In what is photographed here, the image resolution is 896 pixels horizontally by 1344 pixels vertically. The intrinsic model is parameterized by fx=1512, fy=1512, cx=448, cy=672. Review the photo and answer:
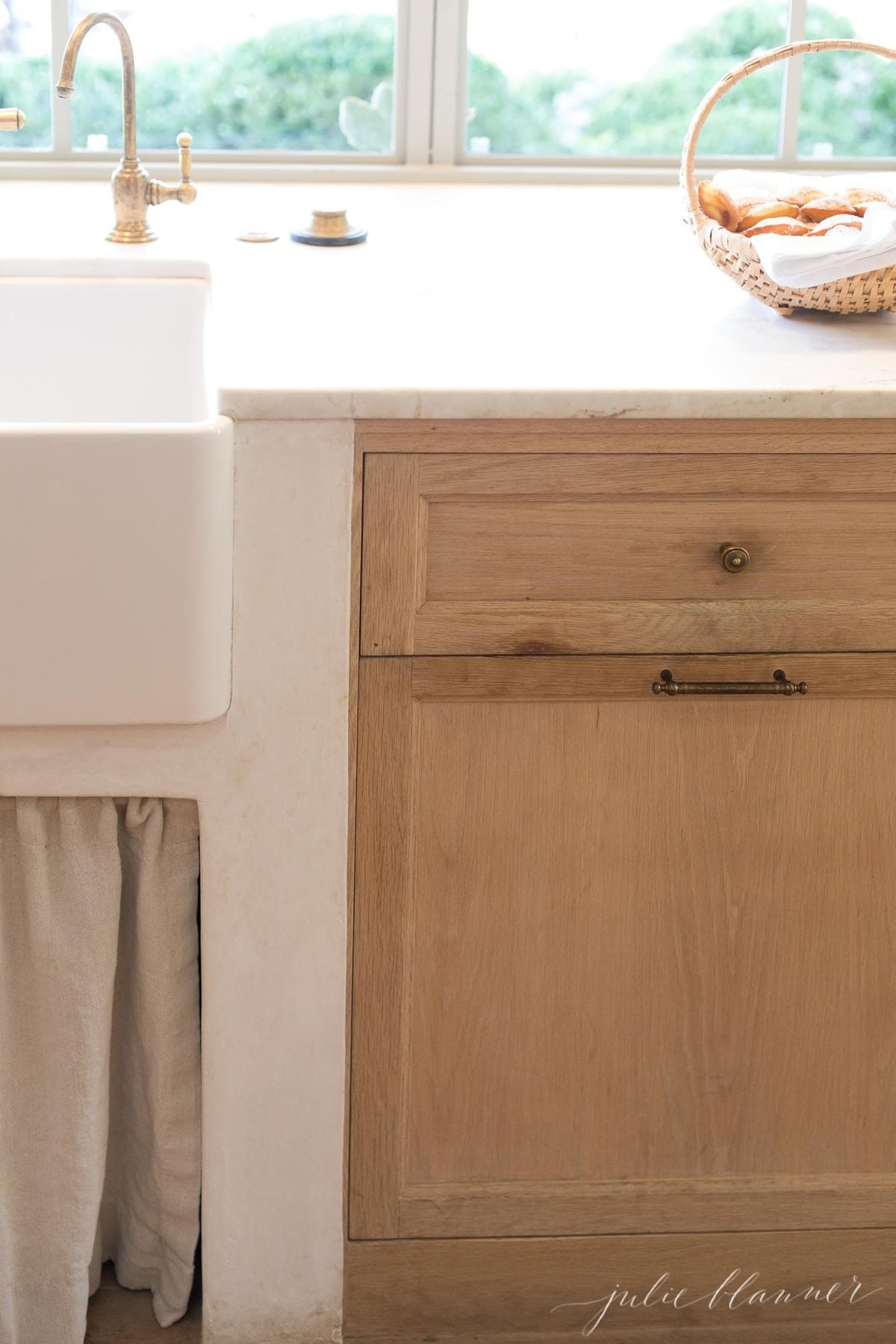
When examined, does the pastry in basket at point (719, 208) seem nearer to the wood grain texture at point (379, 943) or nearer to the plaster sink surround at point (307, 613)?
the plaster sink surround at point (307, 613)

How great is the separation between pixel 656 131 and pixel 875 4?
0.31m

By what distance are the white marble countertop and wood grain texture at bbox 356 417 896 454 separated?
0.06 ft

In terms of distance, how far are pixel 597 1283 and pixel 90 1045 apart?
0.51 m

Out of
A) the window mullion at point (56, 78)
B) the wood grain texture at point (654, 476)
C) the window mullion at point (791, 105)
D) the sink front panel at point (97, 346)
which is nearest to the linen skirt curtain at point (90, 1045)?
the wood grain texture at point (654, 476)

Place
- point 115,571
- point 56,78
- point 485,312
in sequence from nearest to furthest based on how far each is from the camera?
point 115,571 < point 485,312 < point 56,78

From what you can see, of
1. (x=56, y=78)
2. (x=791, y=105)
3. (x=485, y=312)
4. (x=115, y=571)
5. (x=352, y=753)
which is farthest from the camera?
(x=791, y=105)

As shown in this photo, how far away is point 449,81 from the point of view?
185 centimetres

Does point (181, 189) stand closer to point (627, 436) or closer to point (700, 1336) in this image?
point (627, 436)

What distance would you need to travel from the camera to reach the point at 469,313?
133 centimetres

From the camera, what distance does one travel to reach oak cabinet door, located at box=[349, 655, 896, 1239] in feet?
4.02

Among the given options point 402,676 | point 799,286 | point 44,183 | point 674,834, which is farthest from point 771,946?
point 44,183

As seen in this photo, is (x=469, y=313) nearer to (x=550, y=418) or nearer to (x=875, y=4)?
(x=550, y=418)

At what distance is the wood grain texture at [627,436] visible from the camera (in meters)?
1.13

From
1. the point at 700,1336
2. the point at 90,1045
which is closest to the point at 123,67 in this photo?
the point at 90,1045
